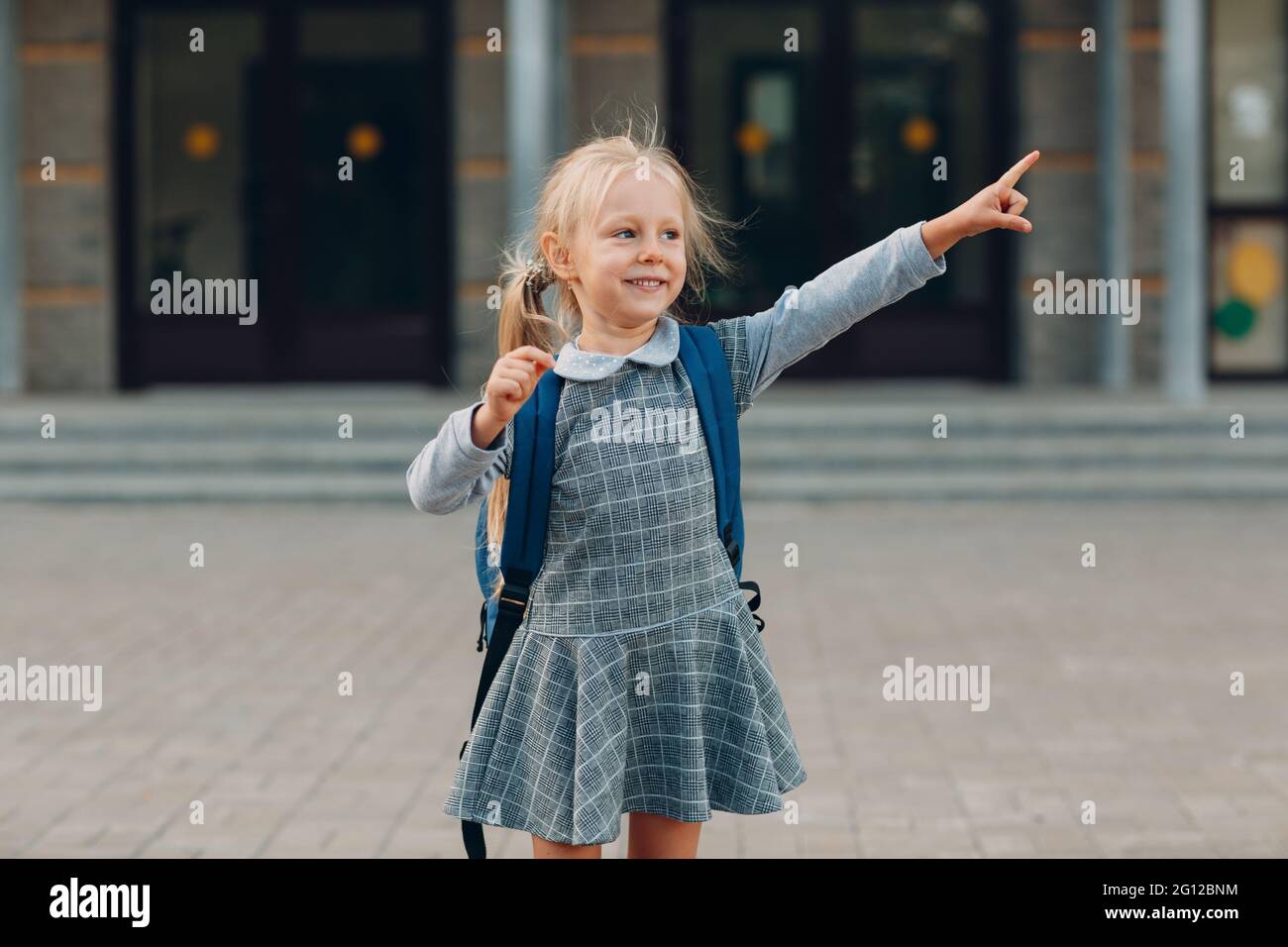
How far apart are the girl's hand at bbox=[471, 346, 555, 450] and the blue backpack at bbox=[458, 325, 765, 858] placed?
20 cm

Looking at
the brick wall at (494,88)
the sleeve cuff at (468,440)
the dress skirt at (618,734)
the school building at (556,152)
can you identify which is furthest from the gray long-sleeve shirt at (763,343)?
the brick wall at (494,88)

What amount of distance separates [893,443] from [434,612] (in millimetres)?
4829

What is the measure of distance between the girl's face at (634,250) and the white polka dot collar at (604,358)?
0.20 feet

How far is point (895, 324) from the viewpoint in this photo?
626 inches

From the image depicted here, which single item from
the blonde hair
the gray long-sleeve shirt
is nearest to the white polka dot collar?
the gray long-sleeve shirt

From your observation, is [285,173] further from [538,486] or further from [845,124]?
[538,486]

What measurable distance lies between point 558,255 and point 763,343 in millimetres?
399

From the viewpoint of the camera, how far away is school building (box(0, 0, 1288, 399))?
15.4 m

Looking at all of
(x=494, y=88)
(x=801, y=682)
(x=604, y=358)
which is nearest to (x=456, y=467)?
(x=604, y=358)

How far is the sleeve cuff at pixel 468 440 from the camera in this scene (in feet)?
10.1

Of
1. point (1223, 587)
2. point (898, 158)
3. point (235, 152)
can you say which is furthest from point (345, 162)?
point (1223, 587)

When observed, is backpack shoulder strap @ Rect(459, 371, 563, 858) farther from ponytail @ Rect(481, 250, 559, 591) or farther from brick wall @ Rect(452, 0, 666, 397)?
brick wall @ Rect(452, 0, 666, 397)

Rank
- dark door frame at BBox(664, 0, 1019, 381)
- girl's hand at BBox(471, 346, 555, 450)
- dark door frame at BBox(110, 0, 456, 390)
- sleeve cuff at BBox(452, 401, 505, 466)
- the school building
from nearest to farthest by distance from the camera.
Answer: girl's hand at BBox(471, 346, 555, 450) → sleeve cuff at BBox(452, 401, 505, 466) → the school building → dark door frame at BBox(664, 0, 1019, 381) → dark door frame at BBox(110, 0, 456, 390)

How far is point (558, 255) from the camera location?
3.36 meters
